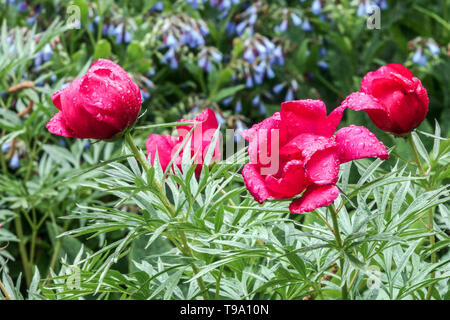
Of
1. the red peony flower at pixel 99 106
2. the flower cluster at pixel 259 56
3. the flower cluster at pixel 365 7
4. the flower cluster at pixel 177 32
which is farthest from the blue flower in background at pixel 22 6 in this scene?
the red peony flower at pixel 99 106

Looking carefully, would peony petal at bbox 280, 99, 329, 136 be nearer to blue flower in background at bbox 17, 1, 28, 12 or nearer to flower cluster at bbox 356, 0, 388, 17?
flower cluster at bbox 356, 0, 388, 17

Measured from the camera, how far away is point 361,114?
1417 mm

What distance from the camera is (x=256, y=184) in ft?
1.46

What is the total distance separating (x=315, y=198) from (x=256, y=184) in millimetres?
43

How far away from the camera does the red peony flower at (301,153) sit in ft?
1.44

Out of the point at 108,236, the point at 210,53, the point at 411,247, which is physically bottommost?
the point at 108,236

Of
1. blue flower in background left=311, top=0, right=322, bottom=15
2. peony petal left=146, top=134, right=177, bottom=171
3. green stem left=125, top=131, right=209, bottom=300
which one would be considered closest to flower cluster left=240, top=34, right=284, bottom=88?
blue flower in background left=311, top=0, right=322, bottom=15

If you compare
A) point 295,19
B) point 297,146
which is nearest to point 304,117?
point 297,146

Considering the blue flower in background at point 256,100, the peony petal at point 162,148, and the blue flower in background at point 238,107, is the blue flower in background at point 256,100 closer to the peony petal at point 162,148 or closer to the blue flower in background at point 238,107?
the blue flower in background at point 238,107

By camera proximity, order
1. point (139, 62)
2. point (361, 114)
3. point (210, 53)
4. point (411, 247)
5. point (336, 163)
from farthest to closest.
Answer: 1. point (210, 53)
2. point (139, 62)
3. point (361, 114)
4. point (411, 247)
5. point (336, 163)

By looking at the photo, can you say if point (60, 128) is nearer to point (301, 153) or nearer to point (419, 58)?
point (301, 153)
